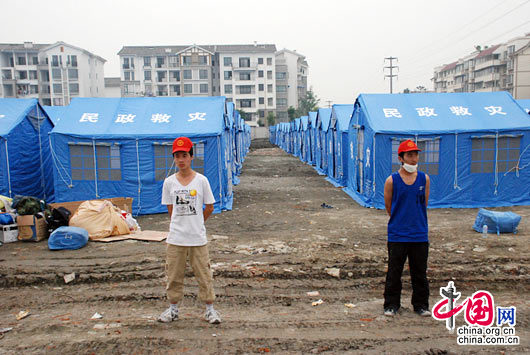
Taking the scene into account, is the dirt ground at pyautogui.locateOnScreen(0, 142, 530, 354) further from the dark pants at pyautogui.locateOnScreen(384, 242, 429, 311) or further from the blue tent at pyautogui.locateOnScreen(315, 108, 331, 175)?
the blue tent at pyautogui.locateOnScreen(315, 108, 331, 175)

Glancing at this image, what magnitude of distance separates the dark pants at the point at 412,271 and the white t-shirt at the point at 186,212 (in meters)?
1.95

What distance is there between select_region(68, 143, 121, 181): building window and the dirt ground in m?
2.43

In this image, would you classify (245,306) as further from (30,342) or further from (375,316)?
(30,342)

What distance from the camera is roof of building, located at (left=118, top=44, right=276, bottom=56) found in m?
55.9

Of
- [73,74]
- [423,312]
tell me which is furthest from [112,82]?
[423,312]

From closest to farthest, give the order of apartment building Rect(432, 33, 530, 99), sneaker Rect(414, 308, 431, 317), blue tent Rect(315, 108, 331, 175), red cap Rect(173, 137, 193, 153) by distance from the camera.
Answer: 1. red cap Rect(173, 137, 193, 153)
2. sneaker Rect(414, 308, 431, 317)
3. blue tent Rect(315, 108, 331, 175)
4. apartment building Rect(432, 33, 530, 99)

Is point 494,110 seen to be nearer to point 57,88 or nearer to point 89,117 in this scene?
point 89,117

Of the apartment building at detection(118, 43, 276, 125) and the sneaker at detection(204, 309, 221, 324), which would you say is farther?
the apartment building at detection(118, 43, 276, 125)

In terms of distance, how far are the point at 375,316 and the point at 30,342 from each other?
11.1 feet

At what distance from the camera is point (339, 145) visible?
16422 millimetres

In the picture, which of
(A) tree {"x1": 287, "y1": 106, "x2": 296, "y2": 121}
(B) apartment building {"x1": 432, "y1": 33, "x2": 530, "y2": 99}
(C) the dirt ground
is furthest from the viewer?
(A) tree {"x1": 287, "y1": 106, "x2": 296, "y2": 121}

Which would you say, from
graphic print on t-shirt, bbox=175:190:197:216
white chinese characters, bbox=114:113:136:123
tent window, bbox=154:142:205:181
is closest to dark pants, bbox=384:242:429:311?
graphic print on t-shirt, bbox=175:190:197:216

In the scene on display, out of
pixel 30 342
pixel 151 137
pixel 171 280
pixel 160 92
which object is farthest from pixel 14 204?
pixel 160 92

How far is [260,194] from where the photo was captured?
1364 cm
